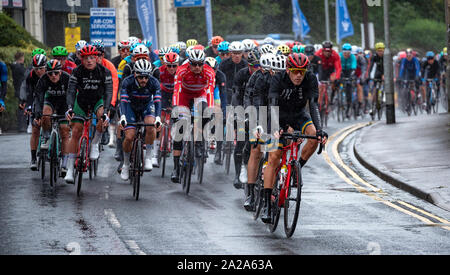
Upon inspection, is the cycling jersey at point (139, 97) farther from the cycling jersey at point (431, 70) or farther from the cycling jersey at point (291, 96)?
the cycling jersey at point (431, 70)

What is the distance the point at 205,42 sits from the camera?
208 ft

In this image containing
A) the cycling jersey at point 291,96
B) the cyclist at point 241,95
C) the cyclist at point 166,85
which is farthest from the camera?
the cyclist at point 166,85

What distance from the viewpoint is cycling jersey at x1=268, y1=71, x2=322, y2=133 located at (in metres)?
10.4

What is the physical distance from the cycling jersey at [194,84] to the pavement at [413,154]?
320 centimetres

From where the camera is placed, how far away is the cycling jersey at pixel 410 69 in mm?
28109

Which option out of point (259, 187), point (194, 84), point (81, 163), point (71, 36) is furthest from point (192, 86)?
point (71, 36)

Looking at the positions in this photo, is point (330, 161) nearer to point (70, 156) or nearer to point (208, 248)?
point (70, 156)

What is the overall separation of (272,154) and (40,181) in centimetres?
581

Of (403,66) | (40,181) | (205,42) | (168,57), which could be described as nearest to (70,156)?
(40,181)

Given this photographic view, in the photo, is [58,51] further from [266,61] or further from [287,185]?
[287,185]

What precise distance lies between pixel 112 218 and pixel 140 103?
286 centimetres

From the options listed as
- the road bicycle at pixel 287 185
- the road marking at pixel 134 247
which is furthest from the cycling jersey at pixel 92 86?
the road marking at pixel 134 247

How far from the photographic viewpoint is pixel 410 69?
92.6ft

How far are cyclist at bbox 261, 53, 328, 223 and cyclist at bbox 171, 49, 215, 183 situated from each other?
12.1 ft
